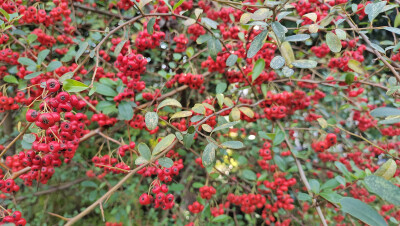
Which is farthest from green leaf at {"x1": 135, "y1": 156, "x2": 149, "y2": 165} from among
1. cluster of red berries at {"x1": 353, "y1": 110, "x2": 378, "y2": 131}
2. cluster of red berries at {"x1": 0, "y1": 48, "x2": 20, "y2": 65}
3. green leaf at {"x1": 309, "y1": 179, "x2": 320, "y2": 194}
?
cluster of red berries at {"x1": 353, "y1": 110, "x2": 378, "y2": 131}

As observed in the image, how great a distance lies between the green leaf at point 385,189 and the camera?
2.68 feet

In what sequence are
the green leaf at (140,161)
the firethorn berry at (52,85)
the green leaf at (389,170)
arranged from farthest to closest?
the green leaf at (140,161) → the green leaf at (389,170) → the firethorn berry at (52,85)

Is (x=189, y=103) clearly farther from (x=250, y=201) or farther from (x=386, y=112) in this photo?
(x=386, y=112)

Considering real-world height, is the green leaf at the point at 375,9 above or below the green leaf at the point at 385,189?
above

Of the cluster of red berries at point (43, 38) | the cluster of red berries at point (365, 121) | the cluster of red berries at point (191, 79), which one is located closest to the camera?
the cluster of red berries at point (191, 79)

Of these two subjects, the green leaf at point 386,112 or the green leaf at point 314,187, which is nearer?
the green leaf at point 386,112

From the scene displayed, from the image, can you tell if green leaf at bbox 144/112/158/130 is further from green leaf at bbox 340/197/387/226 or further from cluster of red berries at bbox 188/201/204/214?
cluster of red berries at bbox 188/201/204/214

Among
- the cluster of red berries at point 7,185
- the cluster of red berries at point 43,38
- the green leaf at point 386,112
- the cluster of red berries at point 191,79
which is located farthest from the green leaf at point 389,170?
the cluster of red berries at point 43,38

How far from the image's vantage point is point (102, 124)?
2014 millimetres

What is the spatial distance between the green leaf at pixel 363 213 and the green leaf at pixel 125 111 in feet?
4.66

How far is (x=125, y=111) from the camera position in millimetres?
1854

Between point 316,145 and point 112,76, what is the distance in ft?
6.69

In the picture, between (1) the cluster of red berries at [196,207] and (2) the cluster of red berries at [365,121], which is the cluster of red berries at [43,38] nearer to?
(1) the cluster of red berries at [196,207]

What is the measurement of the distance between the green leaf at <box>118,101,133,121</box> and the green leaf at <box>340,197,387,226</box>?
142 cm
